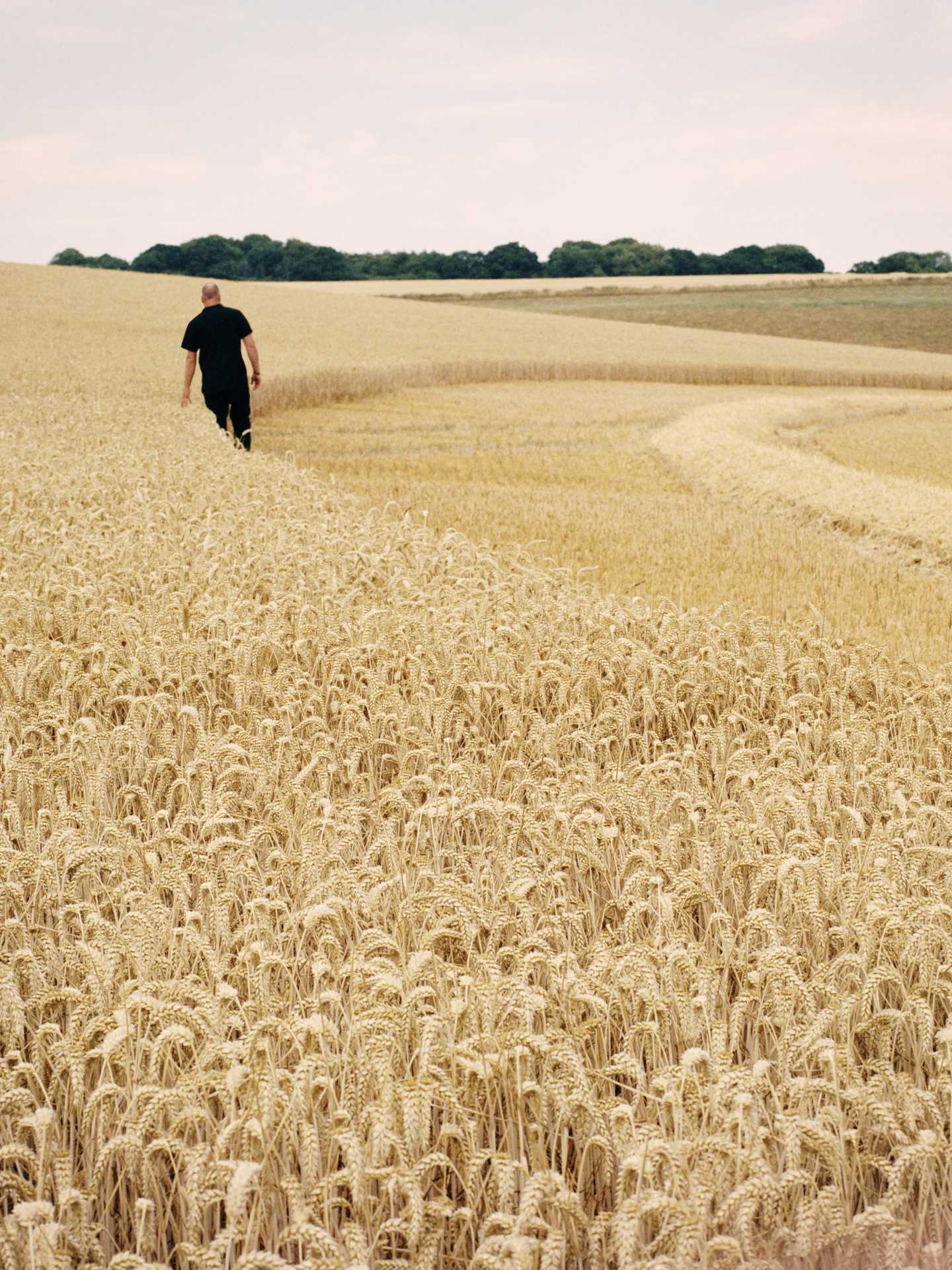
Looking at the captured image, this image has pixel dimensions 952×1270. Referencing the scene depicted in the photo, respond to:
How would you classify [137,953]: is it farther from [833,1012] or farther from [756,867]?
[756,867]

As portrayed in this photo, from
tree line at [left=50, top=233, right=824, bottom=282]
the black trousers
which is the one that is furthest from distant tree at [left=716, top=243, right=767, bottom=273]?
the black trousers

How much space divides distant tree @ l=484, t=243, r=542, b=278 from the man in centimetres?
8037

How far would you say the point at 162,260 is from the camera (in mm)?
89938

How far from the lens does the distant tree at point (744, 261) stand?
91.8 metres

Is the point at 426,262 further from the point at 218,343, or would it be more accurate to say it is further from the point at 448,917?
the point at 448,917

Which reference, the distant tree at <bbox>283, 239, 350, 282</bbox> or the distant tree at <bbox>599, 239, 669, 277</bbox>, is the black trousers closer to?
the distant tree at <bbox>283, 239, 350, 282</bbox>

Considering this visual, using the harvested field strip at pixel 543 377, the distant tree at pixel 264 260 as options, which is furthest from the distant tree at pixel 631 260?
the harvested field strip at pixel 543 377

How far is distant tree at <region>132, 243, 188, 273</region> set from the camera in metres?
89.7

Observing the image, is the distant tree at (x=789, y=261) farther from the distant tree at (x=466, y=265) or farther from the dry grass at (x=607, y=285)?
the distant tree at (x=466, y=265)

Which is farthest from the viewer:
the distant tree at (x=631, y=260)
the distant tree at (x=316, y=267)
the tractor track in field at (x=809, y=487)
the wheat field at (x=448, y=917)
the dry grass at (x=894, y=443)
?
the distant tree at (x=631, y=260)

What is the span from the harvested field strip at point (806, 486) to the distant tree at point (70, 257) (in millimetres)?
79531

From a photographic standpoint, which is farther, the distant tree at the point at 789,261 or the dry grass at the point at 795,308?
the distant tree at the point at 789,261

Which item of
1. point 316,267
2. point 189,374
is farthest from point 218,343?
point 316,267

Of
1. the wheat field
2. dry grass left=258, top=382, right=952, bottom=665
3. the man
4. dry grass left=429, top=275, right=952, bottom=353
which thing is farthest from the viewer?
dry grass left=429, top=275, right=952, bottom=353
